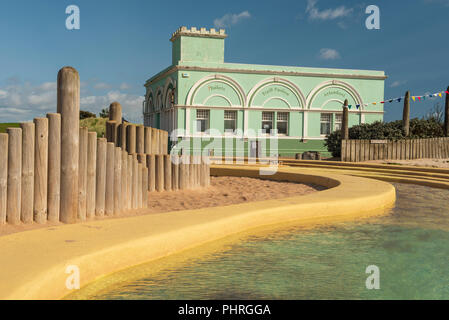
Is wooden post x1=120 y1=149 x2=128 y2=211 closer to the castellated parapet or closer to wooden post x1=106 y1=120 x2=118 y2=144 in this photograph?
wooden post x1=106 y1=120 x2=118 y2=144

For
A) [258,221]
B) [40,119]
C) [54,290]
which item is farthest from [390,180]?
[54,290]

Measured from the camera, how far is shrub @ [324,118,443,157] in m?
21.6

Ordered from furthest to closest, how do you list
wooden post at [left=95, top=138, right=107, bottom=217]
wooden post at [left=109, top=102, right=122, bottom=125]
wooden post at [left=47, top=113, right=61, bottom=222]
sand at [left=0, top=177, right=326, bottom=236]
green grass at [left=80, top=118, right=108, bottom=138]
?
green grass at [left=80, top=118, right=108, bottom=138]
wooden post at [left=109, top=102, right=122, bottom=125]
sand at [left=0, top=177, right=326, bottom=236]
wooden post at [left=95, top=138, right=107, bottom=217]
wooden post at [left=47, top=113, right=61, bottom=222]

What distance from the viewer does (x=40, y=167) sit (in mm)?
6277

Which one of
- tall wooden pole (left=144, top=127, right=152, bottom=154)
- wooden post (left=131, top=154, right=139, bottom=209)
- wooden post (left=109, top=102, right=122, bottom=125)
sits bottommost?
wooden post (left=131, top=154, right=139, bottom=209)

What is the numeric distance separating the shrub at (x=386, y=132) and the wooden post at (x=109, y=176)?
16889 mm

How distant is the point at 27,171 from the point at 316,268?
4197 millimetres

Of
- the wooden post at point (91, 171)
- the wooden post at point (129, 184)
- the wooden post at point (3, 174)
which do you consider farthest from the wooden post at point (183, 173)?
the wooden post at point (3, 174)

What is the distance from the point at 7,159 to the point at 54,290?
3.08m

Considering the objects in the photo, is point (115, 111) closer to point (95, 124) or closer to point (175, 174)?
point (175, 174)

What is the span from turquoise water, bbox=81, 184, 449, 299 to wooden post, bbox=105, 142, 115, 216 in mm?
2673

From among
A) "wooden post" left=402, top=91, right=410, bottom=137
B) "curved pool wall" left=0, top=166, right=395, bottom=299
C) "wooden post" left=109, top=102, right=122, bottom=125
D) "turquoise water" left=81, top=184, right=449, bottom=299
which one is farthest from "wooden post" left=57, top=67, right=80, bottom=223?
"wooden post" left=402, top=91, right=410, bottom=137
